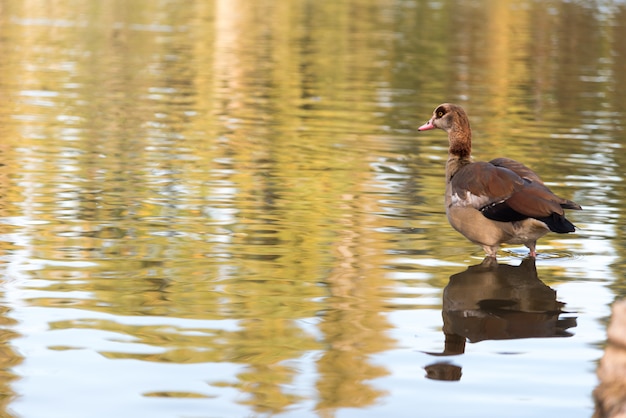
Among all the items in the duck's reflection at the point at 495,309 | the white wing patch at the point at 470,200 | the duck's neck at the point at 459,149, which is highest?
the duck's neck at the point at 459,149

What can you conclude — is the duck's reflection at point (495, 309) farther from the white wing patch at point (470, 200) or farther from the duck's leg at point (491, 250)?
the white wing patch at point (470, 200)

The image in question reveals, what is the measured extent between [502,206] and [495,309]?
1435 millimetres

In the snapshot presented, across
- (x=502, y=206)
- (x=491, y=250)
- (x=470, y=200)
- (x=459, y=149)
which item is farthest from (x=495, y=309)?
(x=459, y=149)

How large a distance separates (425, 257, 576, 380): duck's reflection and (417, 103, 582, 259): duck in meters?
0.31

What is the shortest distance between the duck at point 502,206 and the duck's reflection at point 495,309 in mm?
311

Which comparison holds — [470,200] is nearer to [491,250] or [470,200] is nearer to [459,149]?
[491,250]

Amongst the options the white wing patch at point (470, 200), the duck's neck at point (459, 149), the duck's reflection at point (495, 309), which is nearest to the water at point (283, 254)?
the duck's reflection at point (495, 309)

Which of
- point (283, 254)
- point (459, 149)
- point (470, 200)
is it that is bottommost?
point (283, 254)

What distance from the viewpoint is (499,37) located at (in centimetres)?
4997

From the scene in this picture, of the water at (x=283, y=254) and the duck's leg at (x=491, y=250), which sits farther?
the duck's leg at (x=491, y=250)

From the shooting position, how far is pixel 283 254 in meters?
11.5

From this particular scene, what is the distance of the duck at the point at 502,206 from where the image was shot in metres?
10.5

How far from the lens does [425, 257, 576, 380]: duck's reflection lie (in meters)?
8.69

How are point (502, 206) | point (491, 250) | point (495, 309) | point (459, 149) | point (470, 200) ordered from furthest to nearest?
point (459, 149), point (491, 250), point (470, 200), point (502, 206), point (495, 309)
